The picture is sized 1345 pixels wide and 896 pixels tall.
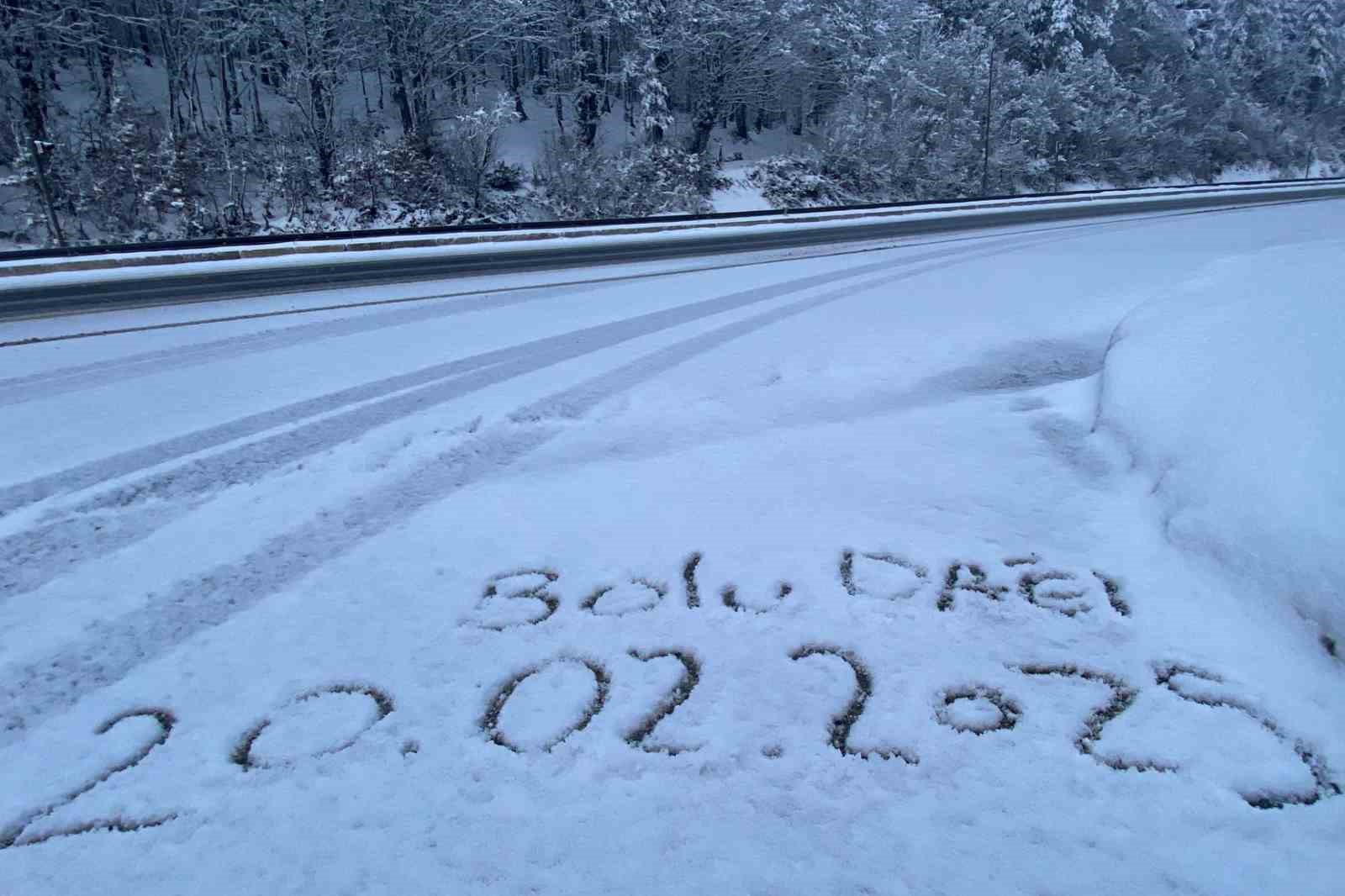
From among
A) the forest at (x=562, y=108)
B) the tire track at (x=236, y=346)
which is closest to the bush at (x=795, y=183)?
the forest at (x=562, y=108)

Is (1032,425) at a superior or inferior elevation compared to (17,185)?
inferior

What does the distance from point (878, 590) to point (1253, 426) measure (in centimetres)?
201

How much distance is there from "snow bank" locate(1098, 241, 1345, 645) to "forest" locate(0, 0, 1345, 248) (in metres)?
20.4

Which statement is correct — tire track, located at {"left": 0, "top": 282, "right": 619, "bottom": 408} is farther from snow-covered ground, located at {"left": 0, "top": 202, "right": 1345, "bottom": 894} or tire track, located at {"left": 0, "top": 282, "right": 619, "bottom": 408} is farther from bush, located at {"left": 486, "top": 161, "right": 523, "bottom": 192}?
bush, located at {"left": 486, "top": 161, "right": 523, "bottom": 192}

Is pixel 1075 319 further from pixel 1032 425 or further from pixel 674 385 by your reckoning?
pixel 674 385

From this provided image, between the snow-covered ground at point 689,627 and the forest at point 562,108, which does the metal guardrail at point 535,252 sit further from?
the forest at point 562,108

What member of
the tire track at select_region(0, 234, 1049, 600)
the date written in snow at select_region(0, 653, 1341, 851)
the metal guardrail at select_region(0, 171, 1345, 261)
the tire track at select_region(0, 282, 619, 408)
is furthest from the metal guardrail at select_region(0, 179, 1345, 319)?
the date written in snow at select_region(0, 653, 1341, 851)

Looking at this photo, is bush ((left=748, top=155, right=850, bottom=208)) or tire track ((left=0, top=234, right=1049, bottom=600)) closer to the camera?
tire track ((left=0, top=234, right=1049, bottom=600))

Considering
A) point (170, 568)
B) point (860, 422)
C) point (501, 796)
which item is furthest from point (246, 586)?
point (860, 422)

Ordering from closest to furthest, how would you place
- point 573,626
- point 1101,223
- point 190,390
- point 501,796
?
point 501,796 < point 573,626 < point 190,390 < point 1101,223

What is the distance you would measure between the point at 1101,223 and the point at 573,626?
785 inches

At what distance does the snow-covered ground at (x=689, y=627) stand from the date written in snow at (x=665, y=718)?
1cm

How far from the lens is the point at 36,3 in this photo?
20406 mm

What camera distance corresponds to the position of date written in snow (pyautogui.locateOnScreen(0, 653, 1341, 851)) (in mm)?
2172
